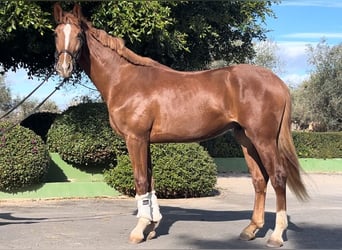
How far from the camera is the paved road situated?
21.8ft

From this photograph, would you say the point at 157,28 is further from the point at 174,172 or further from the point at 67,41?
the point at 67,41

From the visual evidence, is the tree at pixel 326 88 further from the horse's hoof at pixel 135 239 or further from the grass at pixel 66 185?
the horse's hoof at pixel 135 239

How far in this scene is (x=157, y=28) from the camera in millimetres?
11422

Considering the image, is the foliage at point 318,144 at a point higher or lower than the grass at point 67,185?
lower

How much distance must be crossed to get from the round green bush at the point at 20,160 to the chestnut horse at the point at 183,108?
4676 millimetres

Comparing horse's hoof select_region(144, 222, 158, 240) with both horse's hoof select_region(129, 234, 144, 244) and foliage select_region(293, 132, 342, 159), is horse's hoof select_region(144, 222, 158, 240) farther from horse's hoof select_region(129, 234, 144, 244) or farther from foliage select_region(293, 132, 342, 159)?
foliage select_region(293, 132, 342, 159)

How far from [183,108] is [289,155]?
1558 millimetres

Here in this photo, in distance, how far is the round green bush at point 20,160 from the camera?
35.7 ft

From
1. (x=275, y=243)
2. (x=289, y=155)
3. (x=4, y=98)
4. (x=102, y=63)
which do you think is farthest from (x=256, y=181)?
(x=4, y=98)

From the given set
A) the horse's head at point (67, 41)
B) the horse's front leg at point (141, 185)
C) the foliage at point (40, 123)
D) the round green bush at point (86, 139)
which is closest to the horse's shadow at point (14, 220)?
the horse's front leg at point (141, 185)

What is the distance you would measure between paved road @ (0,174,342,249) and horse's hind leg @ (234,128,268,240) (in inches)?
7.8

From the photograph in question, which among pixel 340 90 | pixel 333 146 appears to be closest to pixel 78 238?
pixel 333 146

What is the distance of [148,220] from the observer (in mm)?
6773

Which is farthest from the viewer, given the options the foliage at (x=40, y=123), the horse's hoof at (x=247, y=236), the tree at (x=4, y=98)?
the tree at (x=4, y=98)
